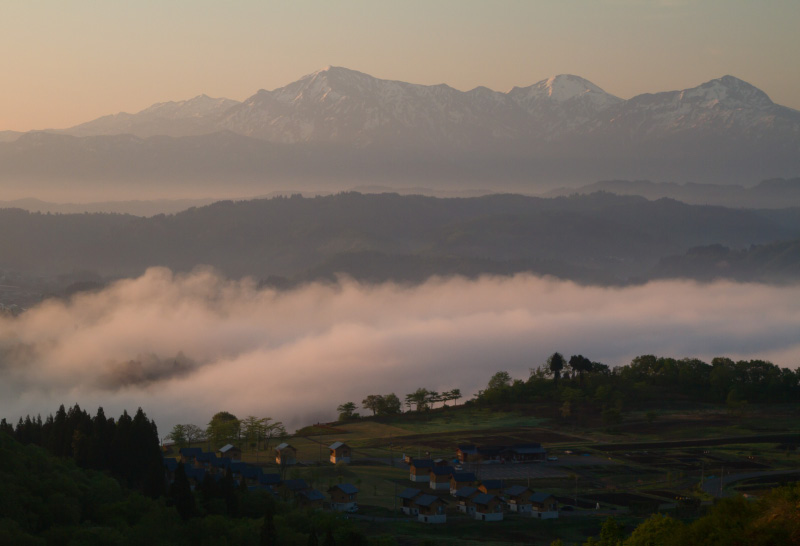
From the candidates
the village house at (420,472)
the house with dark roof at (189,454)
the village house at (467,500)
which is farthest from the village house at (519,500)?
the house with dark roof at (189,454)

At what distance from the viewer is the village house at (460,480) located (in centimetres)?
13325

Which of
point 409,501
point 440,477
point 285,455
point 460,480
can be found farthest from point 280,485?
point 285,455

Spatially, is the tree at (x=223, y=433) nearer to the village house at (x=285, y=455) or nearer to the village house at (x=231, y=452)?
the village house at (x=231, y=452)

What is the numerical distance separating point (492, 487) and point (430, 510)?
12786 millimetres

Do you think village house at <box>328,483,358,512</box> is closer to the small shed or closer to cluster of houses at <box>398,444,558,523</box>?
cluster of houses at <box>398,444,558,523</box>

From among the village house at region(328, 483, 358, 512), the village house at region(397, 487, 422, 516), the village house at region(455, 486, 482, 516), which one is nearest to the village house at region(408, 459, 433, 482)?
the village house at region(455, 486, 482, 516)

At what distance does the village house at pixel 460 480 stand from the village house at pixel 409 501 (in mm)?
9908

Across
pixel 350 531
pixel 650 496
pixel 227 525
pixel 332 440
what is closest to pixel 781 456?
pixel 650 496

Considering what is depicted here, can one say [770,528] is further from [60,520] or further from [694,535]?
[60,520]

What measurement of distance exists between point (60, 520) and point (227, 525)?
1322 cm

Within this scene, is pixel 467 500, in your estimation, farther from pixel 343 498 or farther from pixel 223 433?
pixel 223 433

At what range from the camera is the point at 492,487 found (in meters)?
128

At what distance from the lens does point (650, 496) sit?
128750 millimetres

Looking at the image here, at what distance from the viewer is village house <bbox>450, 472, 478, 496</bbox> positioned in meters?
133
